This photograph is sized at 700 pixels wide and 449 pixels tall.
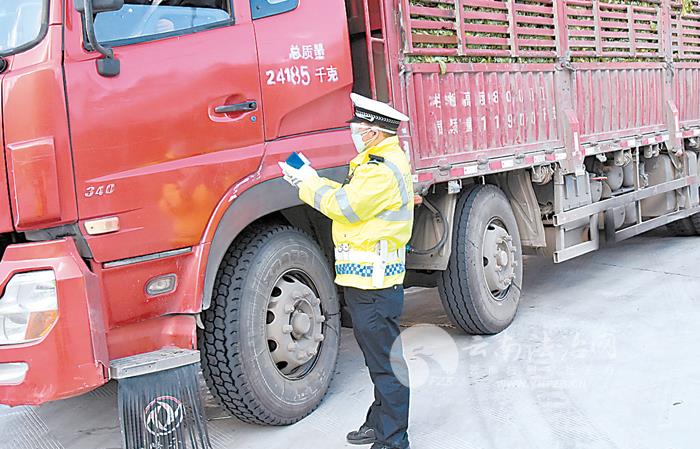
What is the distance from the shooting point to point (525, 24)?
5.59m

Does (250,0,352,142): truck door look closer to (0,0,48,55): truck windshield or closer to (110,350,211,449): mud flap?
(0,0,48,55): truck windshield

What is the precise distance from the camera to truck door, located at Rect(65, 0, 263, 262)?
309 cm

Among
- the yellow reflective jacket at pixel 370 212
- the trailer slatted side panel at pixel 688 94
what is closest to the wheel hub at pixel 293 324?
the yellow reflective jacket at pixel 370 212

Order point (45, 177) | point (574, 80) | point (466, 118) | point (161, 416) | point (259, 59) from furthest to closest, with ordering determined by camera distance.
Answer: point (574, 80) → point (466, 118) → point (259, 59) → point (161, 416) → point (45, 177)

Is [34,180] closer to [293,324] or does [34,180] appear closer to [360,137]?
[360,137]

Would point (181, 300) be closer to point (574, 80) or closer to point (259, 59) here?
point (259, 59)

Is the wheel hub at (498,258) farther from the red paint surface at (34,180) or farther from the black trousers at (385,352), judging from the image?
the red paint surface at (34,180)

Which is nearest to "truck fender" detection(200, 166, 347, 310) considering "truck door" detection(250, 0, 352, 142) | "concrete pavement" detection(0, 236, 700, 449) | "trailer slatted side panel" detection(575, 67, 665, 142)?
"truck door" detection(250, 0, 352, 142)

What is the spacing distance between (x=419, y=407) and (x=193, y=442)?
1.30m

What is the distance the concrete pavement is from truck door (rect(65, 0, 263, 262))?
4.23 ft

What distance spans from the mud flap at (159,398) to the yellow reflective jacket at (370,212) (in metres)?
0.82

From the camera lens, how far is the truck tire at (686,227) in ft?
28.1

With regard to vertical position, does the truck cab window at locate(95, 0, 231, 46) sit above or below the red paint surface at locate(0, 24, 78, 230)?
above

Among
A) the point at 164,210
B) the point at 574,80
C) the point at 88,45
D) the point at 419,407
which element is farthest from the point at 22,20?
the point at 574,80
